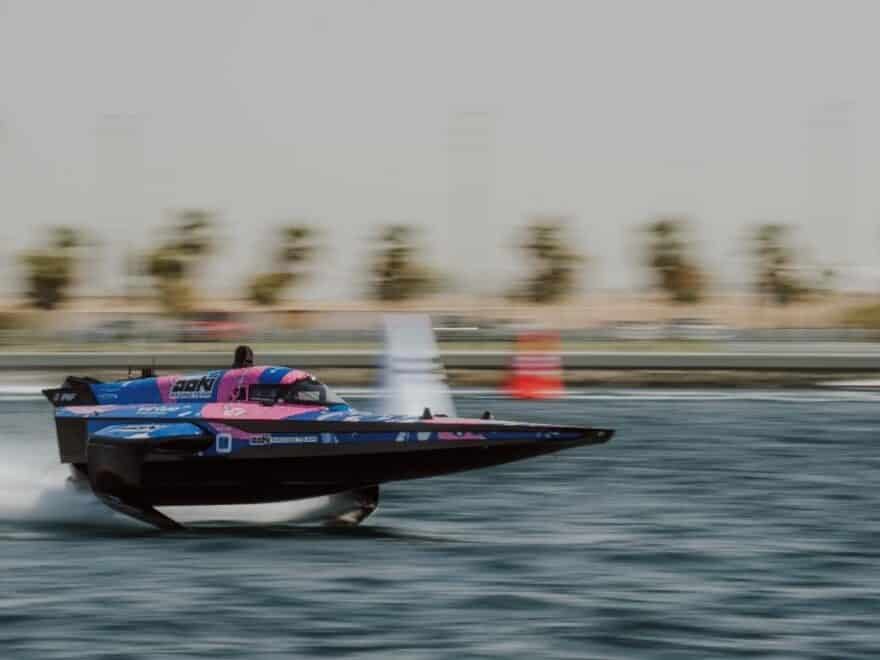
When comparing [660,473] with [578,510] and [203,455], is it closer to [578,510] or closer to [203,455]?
[578,510]

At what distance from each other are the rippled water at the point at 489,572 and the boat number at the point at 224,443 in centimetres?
87

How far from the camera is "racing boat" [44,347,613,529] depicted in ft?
59.7

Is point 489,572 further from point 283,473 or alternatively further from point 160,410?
point 160,410

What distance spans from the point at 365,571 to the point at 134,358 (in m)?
33.5

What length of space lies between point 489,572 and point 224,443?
143 inches

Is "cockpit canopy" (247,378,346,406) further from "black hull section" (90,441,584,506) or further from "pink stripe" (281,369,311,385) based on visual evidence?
"black hull section" (90,441,584,506)

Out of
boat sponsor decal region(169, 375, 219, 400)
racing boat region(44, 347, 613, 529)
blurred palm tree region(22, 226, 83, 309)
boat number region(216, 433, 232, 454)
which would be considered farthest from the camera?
blurred palm tree region(22, 226, 83, 309)

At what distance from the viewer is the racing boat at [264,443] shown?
716 inches

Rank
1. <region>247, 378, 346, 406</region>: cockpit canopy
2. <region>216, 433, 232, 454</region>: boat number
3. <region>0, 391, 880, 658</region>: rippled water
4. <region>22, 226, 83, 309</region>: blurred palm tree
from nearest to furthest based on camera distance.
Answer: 1. <region>0, 391, 880, 658</region>: rippled water
2. <region>216, 433, 232, 454</region>: boat number
3. <region>247, 378, 346, 406</region>: cockpit canopy
4. <region>22, 226, 83, 309</region>: blurred palm tree

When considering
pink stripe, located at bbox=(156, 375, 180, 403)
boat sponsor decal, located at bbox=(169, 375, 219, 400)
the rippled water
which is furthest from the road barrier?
boat sponsor decal, located at bbox=(169, 375, 219, 400)

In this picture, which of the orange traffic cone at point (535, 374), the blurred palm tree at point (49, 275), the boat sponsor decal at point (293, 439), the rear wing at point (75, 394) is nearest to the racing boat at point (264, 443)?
the boat sponsor decal at point (293, 439)

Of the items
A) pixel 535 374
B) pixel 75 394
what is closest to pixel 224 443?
pixel 75 394

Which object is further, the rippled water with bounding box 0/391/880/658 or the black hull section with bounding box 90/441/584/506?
the black hull section with bounding box 90/441/584/506

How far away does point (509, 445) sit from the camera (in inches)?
714
